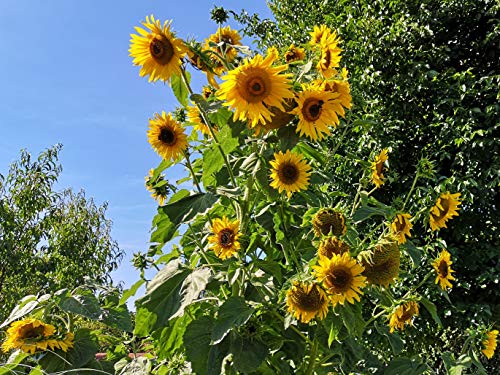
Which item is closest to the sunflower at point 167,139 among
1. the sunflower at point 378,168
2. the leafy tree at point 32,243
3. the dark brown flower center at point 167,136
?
the dark brown flower center at point 167,136

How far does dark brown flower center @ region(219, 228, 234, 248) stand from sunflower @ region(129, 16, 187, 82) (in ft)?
1.21

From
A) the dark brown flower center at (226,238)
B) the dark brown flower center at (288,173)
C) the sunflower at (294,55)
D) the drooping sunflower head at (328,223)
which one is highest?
the sunflower at (294,55)

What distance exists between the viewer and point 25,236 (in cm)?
598

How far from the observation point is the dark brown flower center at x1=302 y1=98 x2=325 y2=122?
112 cm

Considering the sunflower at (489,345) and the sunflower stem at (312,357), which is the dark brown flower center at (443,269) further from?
the sunflower stem at (312,357)

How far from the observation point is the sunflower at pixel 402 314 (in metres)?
1.44

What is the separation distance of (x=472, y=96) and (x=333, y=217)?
3518 millimetres

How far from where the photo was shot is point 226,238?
4.10ft

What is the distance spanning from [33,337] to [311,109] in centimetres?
85

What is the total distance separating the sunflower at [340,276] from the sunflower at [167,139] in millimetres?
456

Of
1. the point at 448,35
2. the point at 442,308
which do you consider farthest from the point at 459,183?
the point at 448,35

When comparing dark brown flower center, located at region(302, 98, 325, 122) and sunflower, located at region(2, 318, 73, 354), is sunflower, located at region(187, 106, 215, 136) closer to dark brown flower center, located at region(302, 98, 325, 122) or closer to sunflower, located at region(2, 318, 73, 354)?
dark brown flower center, located at region(302, 98, 325, 122)

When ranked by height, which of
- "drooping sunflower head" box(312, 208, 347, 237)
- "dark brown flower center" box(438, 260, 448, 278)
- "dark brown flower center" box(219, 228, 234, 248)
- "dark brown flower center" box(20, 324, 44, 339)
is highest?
"dark brown flower center" box(438, 260, 448, 278)

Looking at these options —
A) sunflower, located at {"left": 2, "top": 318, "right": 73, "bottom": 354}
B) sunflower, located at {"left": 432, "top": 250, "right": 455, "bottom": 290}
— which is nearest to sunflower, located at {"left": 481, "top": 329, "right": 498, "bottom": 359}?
sunflower, located at {"left": 432, "top": 250, "right": 455, "bottom": 290}
